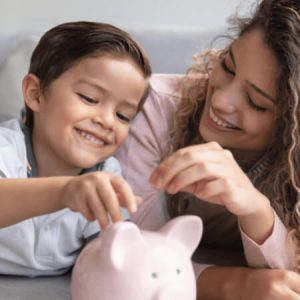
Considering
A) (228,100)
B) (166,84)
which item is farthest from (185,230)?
(166,84)

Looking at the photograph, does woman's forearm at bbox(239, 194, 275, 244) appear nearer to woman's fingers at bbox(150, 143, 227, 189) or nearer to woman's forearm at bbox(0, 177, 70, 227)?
woman's fingers at bbox(150, 143, 227, 189)

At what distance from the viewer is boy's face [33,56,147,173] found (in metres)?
0.96

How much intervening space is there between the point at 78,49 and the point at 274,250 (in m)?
0.44

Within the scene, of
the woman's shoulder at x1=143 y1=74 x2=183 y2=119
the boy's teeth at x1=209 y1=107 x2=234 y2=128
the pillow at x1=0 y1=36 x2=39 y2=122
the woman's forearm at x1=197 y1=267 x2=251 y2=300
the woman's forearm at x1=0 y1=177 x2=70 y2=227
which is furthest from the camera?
the pillow at x1=0 y1=36 x2=39 y2=122

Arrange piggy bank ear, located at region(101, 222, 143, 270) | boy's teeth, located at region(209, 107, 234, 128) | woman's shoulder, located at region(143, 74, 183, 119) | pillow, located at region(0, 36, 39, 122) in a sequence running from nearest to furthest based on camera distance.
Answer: piggy bank ear, located at region(101, 222, 143, 270) < boy's teeth, located at region(209, 107, 234, 128) < woman's shoulder, located at region(143, 74, 183, 119) < pillow, located at region(0, 36, 39, 122)

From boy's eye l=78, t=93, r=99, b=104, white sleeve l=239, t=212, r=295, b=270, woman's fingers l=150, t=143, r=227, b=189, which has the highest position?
woman's fingers l=150, t=143, r=227, b=189

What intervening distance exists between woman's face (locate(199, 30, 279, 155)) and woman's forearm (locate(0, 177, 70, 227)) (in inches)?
12.1

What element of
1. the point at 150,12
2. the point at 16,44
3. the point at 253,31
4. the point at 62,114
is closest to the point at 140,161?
the point at 62,114

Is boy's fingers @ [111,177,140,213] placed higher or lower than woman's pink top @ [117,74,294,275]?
higher

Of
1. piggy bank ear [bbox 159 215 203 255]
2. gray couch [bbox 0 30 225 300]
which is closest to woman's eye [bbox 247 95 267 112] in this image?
piggy bank ear [bbox 159 215 203 255]

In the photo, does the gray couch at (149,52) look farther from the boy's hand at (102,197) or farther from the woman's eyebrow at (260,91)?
the boy's hand at (102,197)

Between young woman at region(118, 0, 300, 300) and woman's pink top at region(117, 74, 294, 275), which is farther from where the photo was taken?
woman's pink top at region(117, 74, 294, 275)

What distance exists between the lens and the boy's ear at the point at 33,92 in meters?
1.02

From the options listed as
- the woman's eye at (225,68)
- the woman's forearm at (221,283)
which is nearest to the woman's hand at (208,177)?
the woman's forearm at (221,283)
